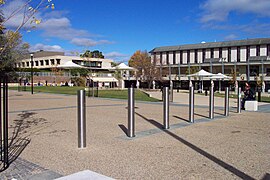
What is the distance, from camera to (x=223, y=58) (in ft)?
217

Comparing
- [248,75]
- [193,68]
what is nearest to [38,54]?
[193,68]

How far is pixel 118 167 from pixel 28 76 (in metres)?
60.8

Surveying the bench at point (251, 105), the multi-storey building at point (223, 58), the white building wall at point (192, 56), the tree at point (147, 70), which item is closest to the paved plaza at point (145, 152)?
the bench at point (251, 105)

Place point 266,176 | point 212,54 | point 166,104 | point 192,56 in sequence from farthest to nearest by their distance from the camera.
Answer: point 192,56 → point 212,54 → point 166,104 → point 266,176

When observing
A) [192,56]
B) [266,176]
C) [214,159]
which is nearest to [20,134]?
[214,159]

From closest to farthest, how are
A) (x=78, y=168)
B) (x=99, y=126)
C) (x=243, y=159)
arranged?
1. (x=78, y=168)
2. (x=243, y=159)
3. (x=99, y=126)

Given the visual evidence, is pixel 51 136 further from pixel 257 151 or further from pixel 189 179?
pixel 257 151

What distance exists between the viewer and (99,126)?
9.21m

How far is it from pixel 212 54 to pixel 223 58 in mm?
3428

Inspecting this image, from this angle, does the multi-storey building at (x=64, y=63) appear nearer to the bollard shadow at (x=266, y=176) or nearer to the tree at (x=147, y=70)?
the tree at (x=147, y=70)

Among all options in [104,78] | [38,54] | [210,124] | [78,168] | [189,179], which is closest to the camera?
[189,179]

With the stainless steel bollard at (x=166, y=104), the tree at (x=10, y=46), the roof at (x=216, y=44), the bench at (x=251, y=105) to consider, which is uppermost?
the roof at (x=216, y=44)

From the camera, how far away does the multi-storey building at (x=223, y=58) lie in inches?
2350

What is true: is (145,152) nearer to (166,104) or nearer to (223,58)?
(166,104)
